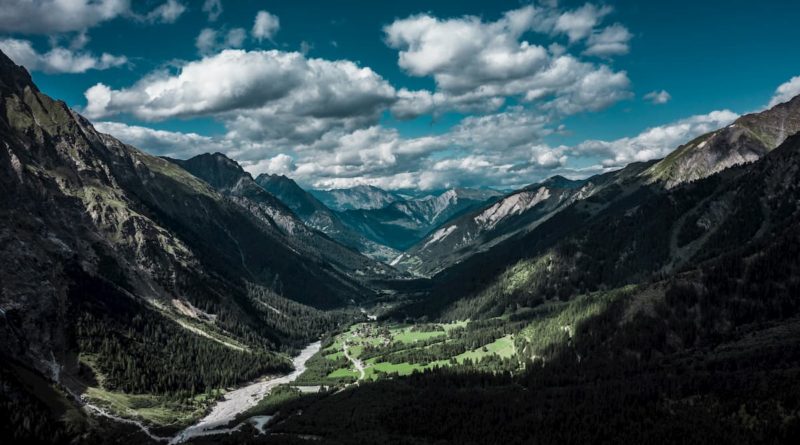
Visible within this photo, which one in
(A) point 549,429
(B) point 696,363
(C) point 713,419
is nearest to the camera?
(C) point 713,419

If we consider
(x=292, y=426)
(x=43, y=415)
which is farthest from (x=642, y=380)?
(x=43, y=415)

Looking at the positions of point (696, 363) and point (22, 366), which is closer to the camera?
point (22, 366)

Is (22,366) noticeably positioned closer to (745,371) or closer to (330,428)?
(330,428)

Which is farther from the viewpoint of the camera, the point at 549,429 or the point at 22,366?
the point at 22,366

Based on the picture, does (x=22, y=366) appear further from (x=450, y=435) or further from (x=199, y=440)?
(x=450, y=435)

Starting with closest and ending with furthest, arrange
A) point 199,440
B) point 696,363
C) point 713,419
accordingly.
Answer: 1. point 713,419
2. point 199,440
3. point 696,363

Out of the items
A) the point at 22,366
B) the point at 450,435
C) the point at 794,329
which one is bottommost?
the point at 450,435

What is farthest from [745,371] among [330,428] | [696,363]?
[330,428]

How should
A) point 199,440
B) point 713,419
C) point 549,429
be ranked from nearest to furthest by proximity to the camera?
point 713,419 < point 549,429 < point 199,440

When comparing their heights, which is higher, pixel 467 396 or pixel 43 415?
pixel 43 415
